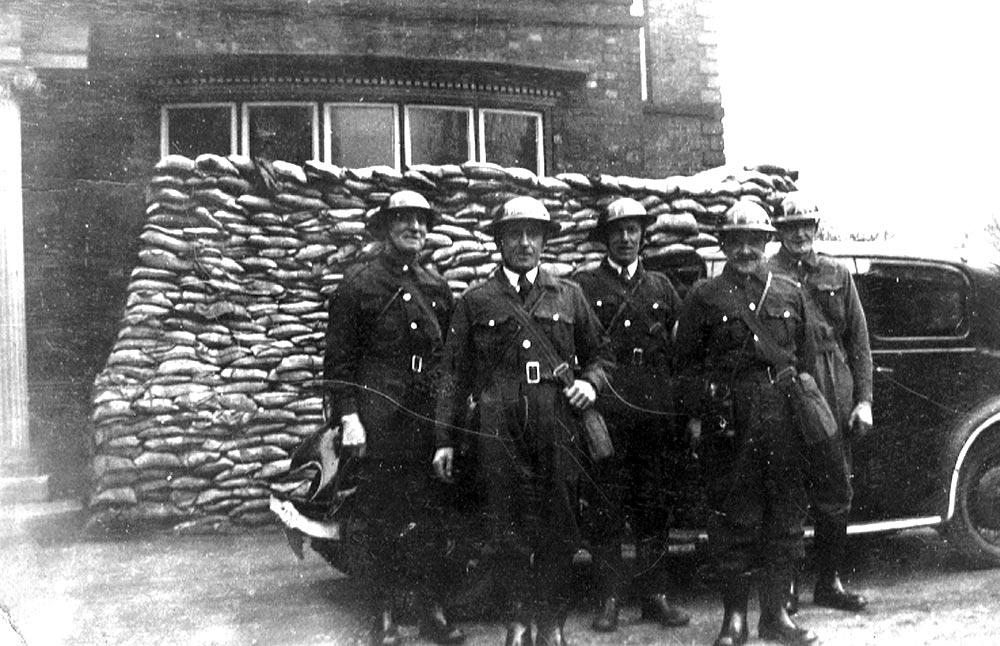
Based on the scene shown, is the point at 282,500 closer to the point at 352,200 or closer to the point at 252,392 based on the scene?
the point at 252,392

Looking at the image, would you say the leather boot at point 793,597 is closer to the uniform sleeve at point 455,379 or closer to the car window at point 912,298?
the car window at point 912,298

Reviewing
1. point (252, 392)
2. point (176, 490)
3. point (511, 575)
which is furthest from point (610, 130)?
point (511, 575)

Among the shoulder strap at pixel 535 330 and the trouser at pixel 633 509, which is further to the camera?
the trouser at pixel 633 509

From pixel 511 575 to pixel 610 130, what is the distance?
20.3ft

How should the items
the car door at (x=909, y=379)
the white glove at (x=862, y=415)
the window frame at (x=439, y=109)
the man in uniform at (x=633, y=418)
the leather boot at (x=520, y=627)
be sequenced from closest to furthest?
the leather boot at (x=520, y=627)
the man in uniform at (x=633, y=418)
the white glove at (x=862, y=415)
the car door at (x=909, y=379)
the window frame at (x=439, y=109)

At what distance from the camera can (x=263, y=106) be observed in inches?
329

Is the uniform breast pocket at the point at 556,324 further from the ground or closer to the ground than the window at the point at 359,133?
closer to the ground

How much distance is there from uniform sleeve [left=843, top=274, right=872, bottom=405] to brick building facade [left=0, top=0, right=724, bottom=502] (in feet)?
15.6

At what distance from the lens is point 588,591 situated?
4762 millimetres

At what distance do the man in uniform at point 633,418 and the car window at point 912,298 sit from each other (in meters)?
Result: 1.17

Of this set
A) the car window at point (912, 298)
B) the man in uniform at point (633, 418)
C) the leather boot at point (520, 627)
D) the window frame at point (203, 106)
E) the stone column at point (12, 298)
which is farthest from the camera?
the window frame at point (203, 106)

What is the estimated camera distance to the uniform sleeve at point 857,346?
448cm

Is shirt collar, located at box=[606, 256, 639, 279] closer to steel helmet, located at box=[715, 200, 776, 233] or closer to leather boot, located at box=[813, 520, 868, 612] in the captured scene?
steel helmet, located at box=[715, 200, 776, 233]

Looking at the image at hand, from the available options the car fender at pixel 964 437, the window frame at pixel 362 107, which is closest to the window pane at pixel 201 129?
the window frame at pixel 362 107
